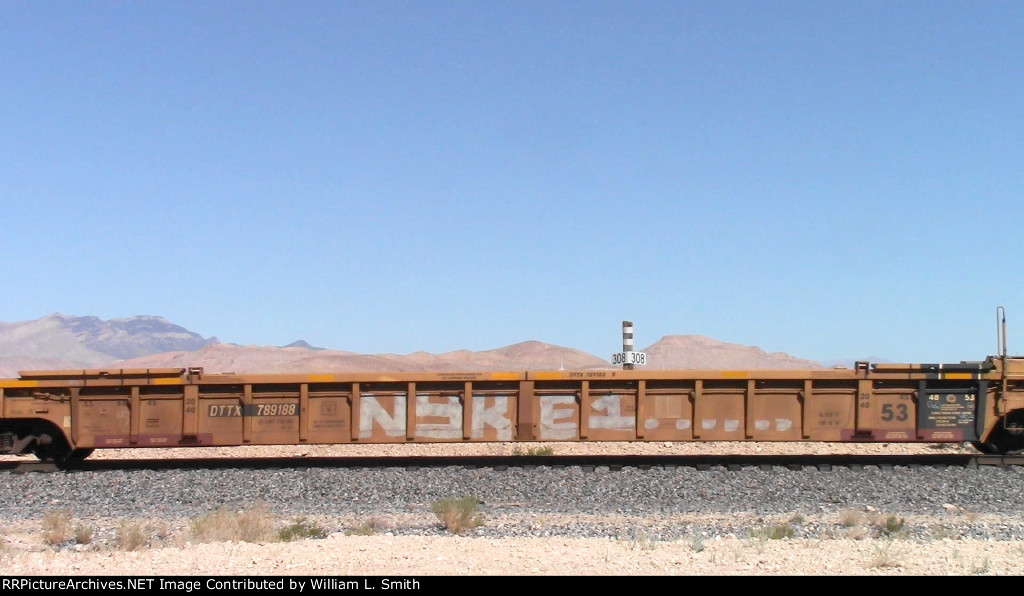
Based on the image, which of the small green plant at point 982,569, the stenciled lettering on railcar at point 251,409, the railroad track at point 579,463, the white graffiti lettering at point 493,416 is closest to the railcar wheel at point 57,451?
the railroad track at point 579,463

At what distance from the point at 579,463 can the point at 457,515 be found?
18.2 ft

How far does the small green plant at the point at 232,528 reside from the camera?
10.7 metres

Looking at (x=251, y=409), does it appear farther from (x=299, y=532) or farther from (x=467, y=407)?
(x=299, y=532)

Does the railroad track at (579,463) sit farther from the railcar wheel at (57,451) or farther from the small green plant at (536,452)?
the small green plant at (536,452)

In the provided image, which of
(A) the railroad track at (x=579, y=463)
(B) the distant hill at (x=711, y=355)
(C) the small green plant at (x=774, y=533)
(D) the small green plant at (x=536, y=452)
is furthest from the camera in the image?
(B) the distant hill at (x=711, y=355)

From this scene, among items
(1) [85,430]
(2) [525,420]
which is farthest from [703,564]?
(1) [85,430]

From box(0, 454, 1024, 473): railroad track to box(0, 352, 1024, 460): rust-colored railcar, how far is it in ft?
1.40

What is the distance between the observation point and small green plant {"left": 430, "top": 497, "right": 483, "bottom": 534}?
11.6 metres

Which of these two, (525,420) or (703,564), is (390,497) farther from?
(703,564)

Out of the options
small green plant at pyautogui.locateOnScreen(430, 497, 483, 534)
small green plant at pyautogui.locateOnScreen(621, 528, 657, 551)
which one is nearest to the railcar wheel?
small green plant at pyautogui.locateOnScreen(430, 497, 483, 534)

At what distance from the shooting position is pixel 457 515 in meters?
11.6

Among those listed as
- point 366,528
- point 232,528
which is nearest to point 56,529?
point 232,528

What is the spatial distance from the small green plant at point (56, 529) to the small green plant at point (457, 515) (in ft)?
14.7

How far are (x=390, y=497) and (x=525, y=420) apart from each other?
3.64 meters
